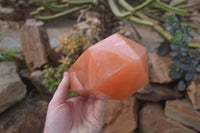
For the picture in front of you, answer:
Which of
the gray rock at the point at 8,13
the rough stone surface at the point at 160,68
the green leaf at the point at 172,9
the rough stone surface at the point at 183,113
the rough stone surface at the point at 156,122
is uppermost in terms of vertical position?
the gray rock at the point at 8,13

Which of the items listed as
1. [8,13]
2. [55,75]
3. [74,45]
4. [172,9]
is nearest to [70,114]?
[55,75]

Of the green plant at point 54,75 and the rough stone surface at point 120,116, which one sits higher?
the green plant at point 54,75

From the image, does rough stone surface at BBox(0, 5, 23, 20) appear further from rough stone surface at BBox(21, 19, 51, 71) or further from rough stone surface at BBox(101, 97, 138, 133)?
rough stone surface at BBox(101, 97, 138, 133)

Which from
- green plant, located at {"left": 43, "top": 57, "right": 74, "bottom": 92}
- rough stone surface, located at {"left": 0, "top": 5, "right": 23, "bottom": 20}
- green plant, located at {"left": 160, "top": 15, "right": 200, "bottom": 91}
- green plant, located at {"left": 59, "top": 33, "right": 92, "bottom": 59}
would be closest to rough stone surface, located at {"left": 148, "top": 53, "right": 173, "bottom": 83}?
green plant, located at {"left": 160, "top": 15, "right": 200, "bottom": 91}

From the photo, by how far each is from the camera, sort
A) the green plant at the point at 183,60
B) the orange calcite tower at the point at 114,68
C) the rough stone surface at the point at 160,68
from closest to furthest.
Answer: the orange calcite tower at the point at 114,68, the green plant at the point at 183,60, the rough stone surface at the point at 160,68

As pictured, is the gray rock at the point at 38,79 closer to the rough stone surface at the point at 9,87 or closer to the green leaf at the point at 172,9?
the rough stone surface at the point at 9,87

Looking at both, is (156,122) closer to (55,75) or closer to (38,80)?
(55,75)

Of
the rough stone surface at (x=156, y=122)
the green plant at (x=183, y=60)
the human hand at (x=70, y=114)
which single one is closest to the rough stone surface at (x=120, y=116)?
the rough stone surface at (x=156, y=122)
